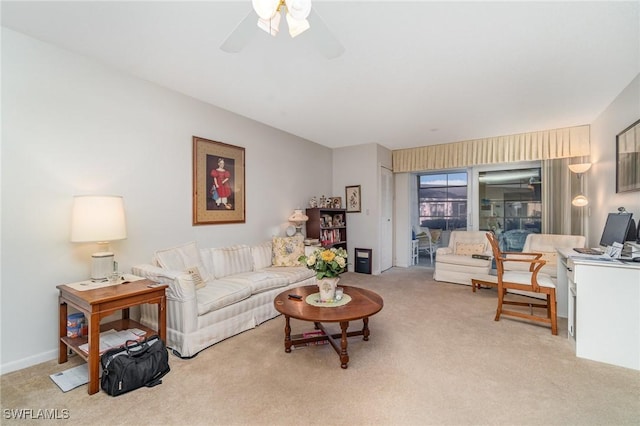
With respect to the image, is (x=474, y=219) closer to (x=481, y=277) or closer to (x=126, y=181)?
(x=481, y=277)

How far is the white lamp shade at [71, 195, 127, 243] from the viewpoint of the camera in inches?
89.4

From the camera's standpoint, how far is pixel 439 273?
5.03 m

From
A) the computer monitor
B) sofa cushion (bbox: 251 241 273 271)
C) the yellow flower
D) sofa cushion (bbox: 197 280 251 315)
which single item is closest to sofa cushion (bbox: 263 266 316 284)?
sofa cushion (bbox: 251 241 273 271)

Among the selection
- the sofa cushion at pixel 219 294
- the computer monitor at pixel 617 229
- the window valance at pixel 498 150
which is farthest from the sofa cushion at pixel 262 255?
the computer monitor at pixel 617 229

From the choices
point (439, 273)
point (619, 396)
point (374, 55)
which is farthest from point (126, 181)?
point (439, 273)

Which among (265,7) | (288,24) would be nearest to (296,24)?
(288,24)

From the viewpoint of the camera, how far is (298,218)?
484 centimetres

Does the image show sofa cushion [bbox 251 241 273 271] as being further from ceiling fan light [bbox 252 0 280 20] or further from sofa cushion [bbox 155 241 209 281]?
A: ceiling fan light [bbox 252 0 280 20]

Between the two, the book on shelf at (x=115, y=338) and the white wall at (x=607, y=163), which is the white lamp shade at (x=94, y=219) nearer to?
the book on shelf at (x=115, y=338)

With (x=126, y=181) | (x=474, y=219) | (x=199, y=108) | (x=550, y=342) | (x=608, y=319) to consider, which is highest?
(x=199, y=108)

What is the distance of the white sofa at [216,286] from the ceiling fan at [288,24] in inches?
77.1

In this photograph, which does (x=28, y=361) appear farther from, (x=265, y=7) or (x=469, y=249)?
(x=469, y=249)

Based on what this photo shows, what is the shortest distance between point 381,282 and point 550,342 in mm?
2517

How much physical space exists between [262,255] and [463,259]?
3.31 meters
